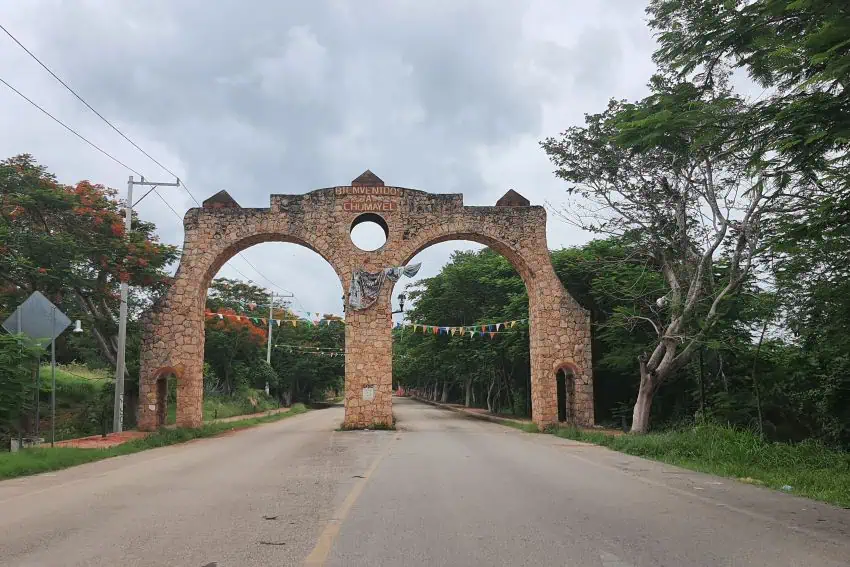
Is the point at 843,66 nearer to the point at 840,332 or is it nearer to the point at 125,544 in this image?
the point at 125,544

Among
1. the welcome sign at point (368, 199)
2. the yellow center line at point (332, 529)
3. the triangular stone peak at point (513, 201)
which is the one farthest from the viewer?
the triangular stone peak at point (513, 201)

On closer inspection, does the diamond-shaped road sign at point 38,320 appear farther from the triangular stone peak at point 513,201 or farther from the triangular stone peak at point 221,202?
the triangular stone peak at point 513,201

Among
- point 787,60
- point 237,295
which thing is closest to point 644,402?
point 787,60

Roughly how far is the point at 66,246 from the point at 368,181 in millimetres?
9761

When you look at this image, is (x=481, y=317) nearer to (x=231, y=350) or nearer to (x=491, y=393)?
(x=491, y=393)

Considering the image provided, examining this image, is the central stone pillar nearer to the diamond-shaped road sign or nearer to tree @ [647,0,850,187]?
the diamond-shaped road sign

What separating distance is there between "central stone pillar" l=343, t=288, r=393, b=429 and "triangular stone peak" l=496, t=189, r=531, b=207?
18.3 ft

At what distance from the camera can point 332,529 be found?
609cm

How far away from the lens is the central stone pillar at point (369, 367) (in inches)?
880

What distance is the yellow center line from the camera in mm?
5012

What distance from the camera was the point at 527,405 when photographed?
32.2 meters

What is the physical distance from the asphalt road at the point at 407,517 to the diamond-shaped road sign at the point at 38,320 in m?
3.21

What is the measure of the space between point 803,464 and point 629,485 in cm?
409

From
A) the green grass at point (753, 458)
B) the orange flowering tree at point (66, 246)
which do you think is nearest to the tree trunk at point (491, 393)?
the orange flowering tree at point (66, 246)
